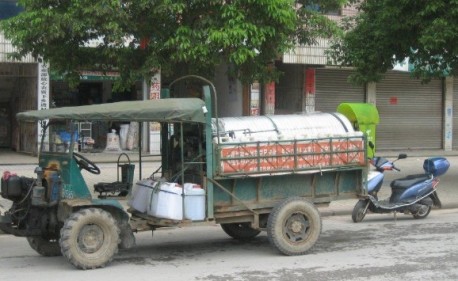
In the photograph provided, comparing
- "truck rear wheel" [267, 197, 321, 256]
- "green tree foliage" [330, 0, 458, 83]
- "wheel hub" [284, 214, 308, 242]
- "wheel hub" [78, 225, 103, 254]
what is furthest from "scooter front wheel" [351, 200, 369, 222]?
"wheel hub" [78, 225, 103, 254]

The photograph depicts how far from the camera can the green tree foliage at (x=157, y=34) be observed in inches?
405

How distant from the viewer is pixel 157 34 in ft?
36.1

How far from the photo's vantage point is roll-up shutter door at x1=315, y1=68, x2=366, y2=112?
2456cm

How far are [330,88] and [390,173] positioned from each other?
7.81 meters

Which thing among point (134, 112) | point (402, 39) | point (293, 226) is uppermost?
point (402, 39)

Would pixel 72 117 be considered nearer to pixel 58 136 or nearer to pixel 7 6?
pixel 58 136

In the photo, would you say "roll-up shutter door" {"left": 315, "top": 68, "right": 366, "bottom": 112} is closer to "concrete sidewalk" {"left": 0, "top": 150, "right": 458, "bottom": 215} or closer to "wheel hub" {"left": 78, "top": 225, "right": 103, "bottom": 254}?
"concrete sidewalk" {"left": 0, "top": 150, "right": 458, "bottom": 215}

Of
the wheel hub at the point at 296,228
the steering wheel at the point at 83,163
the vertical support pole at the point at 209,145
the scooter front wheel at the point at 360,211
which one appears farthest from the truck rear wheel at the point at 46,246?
the scooter front wheel at the point at 360,211

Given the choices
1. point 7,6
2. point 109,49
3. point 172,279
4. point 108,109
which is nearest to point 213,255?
point 172,279

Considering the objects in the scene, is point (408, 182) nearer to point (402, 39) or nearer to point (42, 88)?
point (402, 39)

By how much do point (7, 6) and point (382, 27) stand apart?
39.0 feet

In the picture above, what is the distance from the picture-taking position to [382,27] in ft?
46.6

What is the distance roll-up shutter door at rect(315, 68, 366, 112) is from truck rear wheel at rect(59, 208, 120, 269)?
1792cm

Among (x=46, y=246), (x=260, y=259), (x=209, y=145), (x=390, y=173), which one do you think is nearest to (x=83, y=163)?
(x=46, y=246)
